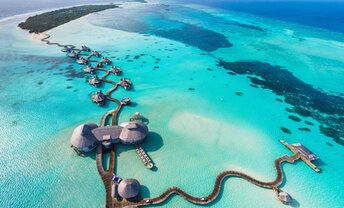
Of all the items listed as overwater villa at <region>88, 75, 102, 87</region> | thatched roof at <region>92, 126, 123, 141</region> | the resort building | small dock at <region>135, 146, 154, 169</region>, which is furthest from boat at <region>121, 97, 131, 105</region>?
the resort building

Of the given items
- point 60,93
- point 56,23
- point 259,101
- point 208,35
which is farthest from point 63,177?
point 56,23

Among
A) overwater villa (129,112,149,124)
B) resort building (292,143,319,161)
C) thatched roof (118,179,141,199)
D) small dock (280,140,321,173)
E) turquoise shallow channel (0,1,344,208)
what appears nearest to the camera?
thatched roof (118,179,141,199)

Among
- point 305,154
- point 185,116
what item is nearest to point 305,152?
point 305,154

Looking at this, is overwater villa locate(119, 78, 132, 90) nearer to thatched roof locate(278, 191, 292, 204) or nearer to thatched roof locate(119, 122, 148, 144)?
thatched roof locate(119, 122, 148, 144)

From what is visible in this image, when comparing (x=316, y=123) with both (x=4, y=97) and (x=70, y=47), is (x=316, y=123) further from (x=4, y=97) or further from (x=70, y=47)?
(x=70, y=47)

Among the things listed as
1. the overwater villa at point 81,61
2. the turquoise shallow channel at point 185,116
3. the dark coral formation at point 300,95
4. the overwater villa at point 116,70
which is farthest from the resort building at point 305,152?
the overwater villa at point 81,61

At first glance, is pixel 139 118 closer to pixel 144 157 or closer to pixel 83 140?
pixel 144 157
